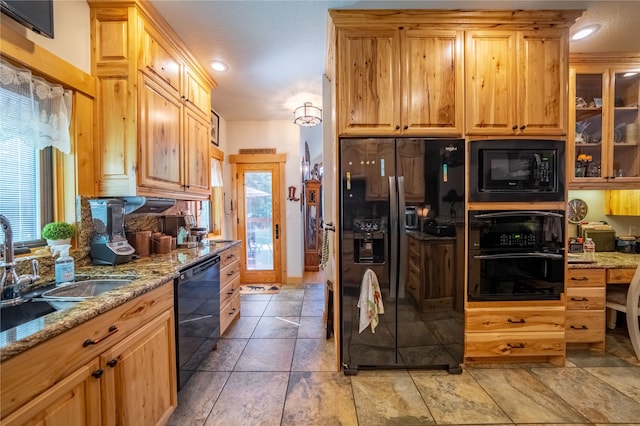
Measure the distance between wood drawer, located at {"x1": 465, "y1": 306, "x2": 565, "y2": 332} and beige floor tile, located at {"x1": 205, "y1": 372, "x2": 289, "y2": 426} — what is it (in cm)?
146

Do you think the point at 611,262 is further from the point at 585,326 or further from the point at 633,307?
the point at 585,326

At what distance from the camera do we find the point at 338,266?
2.05 metres

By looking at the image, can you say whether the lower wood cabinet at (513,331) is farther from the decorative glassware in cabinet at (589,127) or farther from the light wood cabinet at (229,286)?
the light wood cabinet at (229,286)

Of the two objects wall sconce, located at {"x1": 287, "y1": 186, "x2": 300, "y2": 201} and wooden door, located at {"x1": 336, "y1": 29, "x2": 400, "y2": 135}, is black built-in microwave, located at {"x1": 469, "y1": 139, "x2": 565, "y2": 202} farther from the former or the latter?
wall sconce, located at {"x1": 287, "y1": 186, "x2": 300, "y2": 201}

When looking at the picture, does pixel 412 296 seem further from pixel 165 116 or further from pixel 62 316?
pixel 165 116

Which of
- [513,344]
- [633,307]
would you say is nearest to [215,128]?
[513,344]

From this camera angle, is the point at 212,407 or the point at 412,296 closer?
the point at 212,407

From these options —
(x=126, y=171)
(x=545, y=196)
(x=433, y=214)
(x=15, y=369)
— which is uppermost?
(x=126, y=171)

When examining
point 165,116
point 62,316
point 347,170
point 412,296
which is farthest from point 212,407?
point 165,116

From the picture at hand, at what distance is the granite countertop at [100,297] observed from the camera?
85cm

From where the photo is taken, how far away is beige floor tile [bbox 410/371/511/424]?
1.64m

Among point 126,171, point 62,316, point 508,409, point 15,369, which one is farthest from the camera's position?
point 126,171

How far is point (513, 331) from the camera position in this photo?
2.11 m

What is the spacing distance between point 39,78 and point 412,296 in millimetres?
2711
